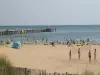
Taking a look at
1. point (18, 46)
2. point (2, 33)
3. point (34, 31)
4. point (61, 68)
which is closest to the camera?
point (61, 68)

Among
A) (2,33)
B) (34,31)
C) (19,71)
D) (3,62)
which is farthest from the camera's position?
(34,31)

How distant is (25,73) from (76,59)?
42.4 ft

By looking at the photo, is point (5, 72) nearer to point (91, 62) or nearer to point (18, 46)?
point (91, 62)

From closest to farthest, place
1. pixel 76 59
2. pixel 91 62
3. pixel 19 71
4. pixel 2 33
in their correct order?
pixel 19 71 → pixel 91 62 → pixel 76 59 → pixel 2 33

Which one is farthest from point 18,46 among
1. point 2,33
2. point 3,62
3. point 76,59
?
point 2,33

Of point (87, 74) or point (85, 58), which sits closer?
point (87, 74)

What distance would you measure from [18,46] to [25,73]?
68.0 ft

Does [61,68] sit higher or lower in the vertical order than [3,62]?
lower

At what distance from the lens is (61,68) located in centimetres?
1736

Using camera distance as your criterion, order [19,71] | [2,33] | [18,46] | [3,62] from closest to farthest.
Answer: [19,71], [3,62], [18,46], [2,33]

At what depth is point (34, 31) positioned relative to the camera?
313 ft

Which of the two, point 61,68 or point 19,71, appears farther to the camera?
point 61,68

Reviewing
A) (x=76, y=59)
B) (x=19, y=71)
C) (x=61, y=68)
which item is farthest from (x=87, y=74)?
(x=76, y=59)

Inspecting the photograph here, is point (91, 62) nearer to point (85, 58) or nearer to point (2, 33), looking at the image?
point (85, 58)
